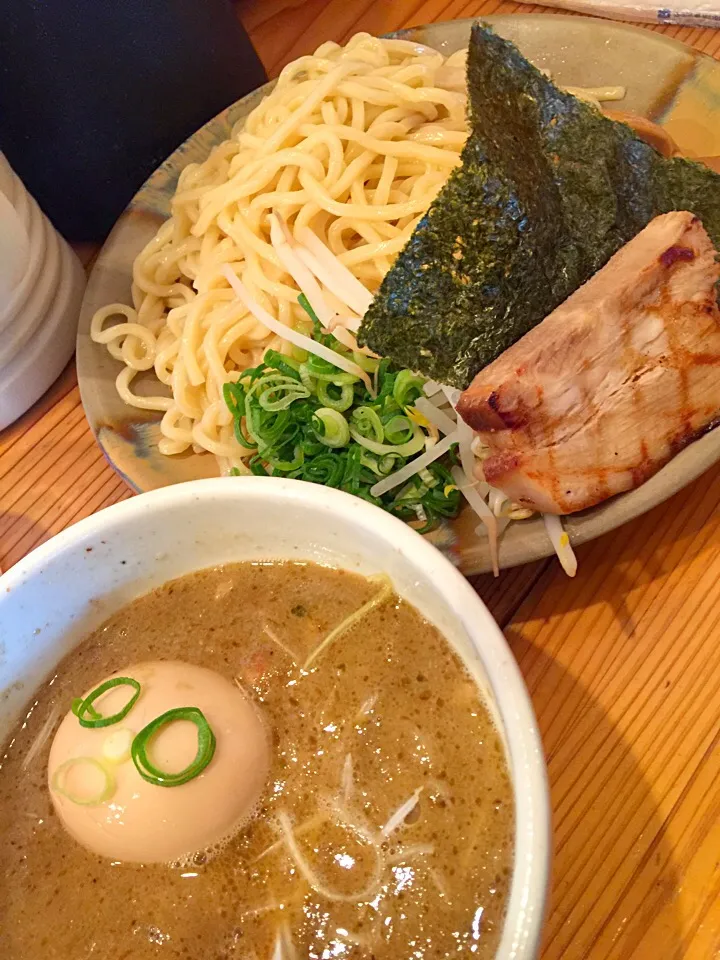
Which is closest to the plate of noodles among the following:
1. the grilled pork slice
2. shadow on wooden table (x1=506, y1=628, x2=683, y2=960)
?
the grilled pork slice

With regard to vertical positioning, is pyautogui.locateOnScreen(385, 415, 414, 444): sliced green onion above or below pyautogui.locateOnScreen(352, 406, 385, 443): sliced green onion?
below

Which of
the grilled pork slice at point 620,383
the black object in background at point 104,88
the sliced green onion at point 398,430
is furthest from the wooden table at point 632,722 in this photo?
the black object in background at point 104,88

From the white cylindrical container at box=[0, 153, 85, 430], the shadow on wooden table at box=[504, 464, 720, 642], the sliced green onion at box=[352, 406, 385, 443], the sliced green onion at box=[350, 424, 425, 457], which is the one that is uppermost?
the white cylindrical container at box=[0, 153, 85, 430]

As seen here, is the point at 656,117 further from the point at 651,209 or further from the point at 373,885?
the point at 373,885

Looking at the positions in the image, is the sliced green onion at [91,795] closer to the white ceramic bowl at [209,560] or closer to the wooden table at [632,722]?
the white ceramic bowl at [209,560]

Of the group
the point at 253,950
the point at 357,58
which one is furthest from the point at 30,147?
the point at 253,950

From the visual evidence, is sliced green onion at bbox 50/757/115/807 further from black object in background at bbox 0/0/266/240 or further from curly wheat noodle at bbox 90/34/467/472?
black object in background at bbox 0/0/266/240
